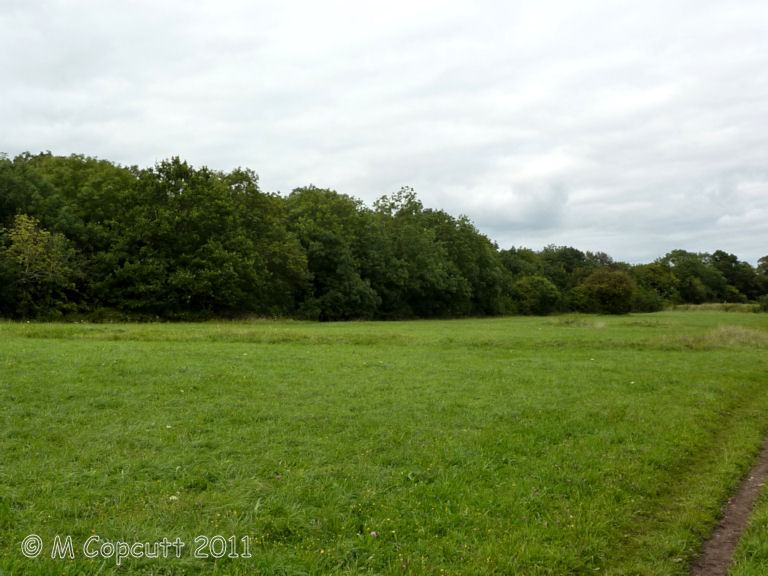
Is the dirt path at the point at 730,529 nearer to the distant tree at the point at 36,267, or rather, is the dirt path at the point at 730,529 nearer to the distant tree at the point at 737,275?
the distant tree at the point at 36,267

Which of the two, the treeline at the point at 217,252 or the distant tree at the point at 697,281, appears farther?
the distant tree at the point at 697,281

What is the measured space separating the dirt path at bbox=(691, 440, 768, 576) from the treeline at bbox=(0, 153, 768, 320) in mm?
42808

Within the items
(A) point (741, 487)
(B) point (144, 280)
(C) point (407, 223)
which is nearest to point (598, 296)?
(C) point (407, 223)

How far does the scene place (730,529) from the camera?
6.63 metres

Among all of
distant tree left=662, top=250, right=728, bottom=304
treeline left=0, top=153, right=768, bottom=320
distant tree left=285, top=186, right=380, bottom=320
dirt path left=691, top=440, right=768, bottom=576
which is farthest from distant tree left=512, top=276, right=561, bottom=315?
dirt path left=691, top=440, right=768, bottom=576

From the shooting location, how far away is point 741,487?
318 inches

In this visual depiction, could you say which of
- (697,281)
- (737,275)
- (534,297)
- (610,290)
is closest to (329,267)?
(610,290)

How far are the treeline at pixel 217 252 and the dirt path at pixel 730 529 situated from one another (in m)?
42.8

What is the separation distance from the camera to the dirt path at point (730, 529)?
5.74 meters

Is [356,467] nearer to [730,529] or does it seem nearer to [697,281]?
[730,529]

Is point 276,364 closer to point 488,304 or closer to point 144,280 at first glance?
point 144,280

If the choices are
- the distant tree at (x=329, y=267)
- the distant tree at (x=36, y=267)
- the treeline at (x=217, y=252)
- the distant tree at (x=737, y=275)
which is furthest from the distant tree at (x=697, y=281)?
the distant tree at (x=36, y=267)

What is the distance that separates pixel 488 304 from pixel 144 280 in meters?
62.9

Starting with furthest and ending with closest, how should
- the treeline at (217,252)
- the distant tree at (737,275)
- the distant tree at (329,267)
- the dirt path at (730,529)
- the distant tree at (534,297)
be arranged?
1. the distant tree at (737,275)
2. the distant tree at (534,297)
3. the distant tree at (329,267)
4. the treeline at (217,252)
5. the dirt path at (730,529)
